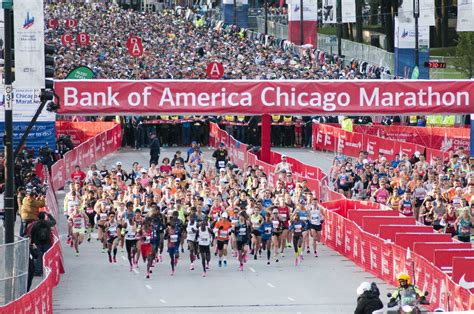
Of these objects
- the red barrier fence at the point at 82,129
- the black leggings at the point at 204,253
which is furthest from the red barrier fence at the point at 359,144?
the black leggings at the point at 204,253

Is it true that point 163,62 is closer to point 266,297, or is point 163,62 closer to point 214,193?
point 214,193

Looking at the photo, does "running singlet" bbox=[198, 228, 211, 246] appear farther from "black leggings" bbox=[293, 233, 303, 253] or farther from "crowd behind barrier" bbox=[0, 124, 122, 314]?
"crowd behind barrier" bbox=[0, 124, 122, 314]

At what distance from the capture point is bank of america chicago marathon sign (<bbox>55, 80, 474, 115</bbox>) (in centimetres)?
4400

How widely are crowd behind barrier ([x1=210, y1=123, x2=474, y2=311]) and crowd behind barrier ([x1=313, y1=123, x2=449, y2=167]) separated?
25.8 feet

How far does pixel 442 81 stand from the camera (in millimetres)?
44906

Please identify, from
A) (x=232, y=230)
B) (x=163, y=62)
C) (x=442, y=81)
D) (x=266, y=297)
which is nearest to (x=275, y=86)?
(x=442, y=81)

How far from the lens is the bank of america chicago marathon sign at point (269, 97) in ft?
144

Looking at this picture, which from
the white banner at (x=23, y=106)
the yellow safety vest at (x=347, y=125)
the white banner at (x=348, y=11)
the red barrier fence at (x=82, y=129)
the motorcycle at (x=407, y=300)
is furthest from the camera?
the white banner at (x=348, y=11)

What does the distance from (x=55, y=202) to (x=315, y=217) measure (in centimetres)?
820

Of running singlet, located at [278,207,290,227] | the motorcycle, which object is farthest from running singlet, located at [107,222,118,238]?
the motorcycle

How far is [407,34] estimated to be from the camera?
2601 inches

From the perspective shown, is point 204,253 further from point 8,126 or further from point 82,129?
point 82,129

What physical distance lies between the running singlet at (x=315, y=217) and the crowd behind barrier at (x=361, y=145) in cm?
1330

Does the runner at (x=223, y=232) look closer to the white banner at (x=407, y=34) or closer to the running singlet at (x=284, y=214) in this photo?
the running singlet at (x=284, y=214)
